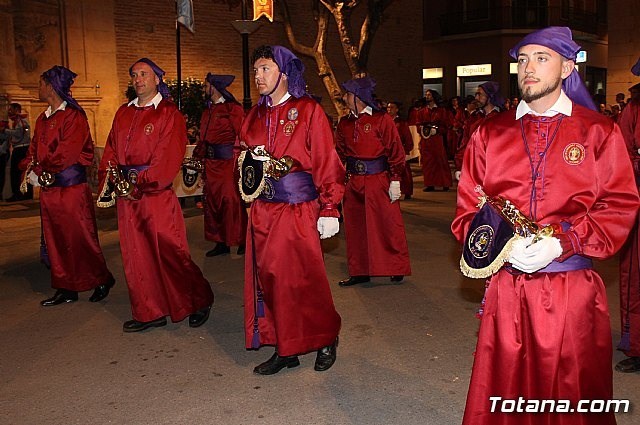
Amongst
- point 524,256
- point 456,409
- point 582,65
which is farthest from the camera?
point 582,65

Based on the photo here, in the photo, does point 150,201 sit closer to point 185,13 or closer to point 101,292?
point 101,292

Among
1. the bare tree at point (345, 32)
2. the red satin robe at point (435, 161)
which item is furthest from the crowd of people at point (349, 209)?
the bare tree at point (345, 32)

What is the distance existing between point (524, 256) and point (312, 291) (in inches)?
91.2

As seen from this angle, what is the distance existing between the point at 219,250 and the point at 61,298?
275 centimetres

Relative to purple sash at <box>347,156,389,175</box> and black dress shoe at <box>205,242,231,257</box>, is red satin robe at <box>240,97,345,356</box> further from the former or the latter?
black dress shoe at <box>205,242,231,257</box>

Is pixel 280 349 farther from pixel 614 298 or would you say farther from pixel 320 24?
pixel 320 24

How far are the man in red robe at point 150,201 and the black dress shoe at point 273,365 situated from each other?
4.38ft

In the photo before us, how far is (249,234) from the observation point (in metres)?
5.18

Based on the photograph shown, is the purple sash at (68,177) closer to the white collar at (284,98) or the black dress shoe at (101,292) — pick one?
the black dress shoe at (101,292)

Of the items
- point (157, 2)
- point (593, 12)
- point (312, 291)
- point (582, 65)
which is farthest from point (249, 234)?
point (593, 12)

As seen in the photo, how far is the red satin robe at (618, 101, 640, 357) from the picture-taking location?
5.07m

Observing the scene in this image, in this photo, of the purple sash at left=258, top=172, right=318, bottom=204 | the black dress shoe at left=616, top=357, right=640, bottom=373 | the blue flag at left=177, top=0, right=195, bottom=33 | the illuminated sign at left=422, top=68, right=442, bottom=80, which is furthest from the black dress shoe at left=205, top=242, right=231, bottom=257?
the illuminated sign at left=422, top=68, right=442, bottom=80

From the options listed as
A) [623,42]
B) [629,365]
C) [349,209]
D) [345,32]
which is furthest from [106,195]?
[623,42]

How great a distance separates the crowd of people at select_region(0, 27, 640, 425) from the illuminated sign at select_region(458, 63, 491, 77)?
29.3 m
